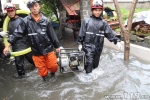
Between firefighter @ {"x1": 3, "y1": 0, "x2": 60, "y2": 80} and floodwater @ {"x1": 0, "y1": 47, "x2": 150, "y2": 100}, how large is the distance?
0.56 meters

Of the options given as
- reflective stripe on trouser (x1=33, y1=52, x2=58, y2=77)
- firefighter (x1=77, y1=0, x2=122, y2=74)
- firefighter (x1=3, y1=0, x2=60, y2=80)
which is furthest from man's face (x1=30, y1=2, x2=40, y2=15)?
firefighter (x1=77, y1=0, x2=122, y2=74)

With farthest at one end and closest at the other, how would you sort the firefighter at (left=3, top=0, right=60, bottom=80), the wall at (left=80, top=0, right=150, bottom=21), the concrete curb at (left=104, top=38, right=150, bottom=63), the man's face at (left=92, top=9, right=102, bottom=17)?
the wall at (left=80, top=0, right=150, bottom=21), the concrete curb at (left=104, top=38, right=150, bottom=63), the man's face at (left=92, top=9, right=102, bottom=17), the firefighter at (left=3, top=0, right=60, bottom=80)

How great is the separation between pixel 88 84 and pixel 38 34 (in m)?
1.73

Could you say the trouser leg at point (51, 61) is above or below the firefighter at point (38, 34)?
below

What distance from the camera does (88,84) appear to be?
15.1 ft

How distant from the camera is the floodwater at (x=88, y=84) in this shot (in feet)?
13.3

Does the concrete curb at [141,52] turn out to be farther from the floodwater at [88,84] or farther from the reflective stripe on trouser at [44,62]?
the reflective stripe on trouser at [44,62]

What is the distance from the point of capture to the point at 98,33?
177 inches

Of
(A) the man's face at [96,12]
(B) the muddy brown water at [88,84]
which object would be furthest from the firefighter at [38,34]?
(A) the man's face at [96,12]

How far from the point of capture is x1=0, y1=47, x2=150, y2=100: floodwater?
13.3 ft

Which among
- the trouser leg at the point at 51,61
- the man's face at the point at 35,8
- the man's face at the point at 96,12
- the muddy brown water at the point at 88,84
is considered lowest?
the muddy brown water at the point at 88,84

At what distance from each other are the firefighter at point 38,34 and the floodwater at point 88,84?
560 millimetres

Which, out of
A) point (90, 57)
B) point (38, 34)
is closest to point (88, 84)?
point (90, 57)

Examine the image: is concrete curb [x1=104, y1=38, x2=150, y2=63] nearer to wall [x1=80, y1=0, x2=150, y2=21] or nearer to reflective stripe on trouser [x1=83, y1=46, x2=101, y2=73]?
reflective stripe on trouser [x1=83, y1=46, x2=101, y2=73]
